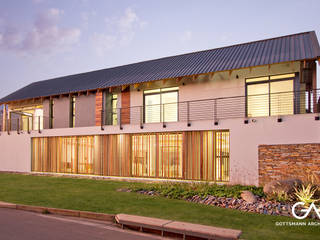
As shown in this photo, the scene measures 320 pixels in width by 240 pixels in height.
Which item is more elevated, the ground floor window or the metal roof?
the metal roof

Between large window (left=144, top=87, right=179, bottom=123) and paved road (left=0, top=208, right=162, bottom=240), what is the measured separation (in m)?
10.9

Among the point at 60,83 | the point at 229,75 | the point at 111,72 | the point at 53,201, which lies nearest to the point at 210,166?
the point at 229,75

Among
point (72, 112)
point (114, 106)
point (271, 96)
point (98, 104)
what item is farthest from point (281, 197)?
point (72, 112)

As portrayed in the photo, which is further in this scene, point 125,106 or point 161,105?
point 125,106

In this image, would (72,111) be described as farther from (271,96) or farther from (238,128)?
(271,96)

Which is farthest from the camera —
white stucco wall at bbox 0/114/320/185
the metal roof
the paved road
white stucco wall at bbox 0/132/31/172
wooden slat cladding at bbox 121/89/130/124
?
white stucco wall at bbox 0/132/31/172

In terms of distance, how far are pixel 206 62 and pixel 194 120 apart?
4.16m

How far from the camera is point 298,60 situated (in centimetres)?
1355

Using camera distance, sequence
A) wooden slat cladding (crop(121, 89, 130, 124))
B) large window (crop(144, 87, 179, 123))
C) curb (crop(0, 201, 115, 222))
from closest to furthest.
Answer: curb (crop(0, 201, 115, 222)) → large window (crop(144, 87, 179, 123)) → wooden slat cladding (crop(121, 89, 130, 124))

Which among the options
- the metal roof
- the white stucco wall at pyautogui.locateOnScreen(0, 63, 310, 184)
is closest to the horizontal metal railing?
the white stucco wall at pyautogui.locateOnScreen(0, 63, 310, 184)

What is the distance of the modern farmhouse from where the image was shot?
13.3 meters

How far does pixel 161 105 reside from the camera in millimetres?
18938

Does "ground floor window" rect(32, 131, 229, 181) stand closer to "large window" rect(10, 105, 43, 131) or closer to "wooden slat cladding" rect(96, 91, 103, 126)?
"wooden slat cladding" rect(96, 91, 103, 126)

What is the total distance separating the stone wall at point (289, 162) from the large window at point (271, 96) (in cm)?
287
